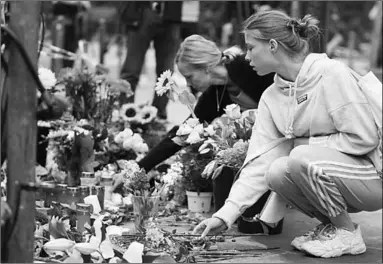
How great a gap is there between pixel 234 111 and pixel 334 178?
100 cm

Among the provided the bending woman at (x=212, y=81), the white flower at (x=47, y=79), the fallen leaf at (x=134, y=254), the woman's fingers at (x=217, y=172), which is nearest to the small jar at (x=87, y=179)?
the bending woman at (x=212, y=81)

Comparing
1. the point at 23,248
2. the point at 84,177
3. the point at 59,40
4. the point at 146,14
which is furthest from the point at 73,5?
the point at 23,248

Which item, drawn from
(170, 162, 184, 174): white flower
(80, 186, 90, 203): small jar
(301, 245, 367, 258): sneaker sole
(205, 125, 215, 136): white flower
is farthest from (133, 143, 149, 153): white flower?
(301, 245, 367, 258): sneaker sole

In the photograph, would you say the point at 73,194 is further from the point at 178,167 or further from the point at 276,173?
the point at 276,173

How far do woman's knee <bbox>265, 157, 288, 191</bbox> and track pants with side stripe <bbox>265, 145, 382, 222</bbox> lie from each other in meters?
0.02

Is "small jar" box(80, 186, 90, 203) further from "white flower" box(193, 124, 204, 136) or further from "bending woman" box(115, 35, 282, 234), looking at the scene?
"white flower" box(193, 124, 204, 136)

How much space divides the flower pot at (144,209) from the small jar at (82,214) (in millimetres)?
210

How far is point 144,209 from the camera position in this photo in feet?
11.5

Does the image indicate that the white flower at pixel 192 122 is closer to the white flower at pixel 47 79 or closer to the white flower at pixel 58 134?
the white flower at pixel 58 134

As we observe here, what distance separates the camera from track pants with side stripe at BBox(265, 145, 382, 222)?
132 inches

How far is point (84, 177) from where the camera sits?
425 centimetres

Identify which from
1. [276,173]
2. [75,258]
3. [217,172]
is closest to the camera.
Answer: [75,258]

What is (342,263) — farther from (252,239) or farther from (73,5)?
(73,5)

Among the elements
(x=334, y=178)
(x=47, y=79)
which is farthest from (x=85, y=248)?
(x=47, y=79)
